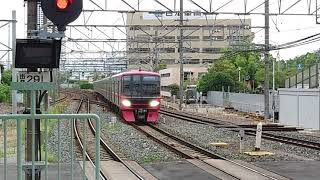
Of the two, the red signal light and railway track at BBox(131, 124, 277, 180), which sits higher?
the red signal light

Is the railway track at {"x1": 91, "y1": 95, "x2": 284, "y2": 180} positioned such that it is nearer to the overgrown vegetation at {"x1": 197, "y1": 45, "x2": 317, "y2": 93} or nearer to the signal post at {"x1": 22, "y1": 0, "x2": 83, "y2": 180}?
the signal post at {"x1": 22, "y1": 0, "x2": 83, "y2": 180}

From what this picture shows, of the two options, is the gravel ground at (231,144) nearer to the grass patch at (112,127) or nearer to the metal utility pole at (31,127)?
the grass patch at (112,127)

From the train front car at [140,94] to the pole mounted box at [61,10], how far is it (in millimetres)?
23693

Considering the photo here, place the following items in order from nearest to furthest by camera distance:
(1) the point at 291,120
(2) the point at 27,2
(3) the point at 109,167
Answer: (2) the point at 27,2 → (3) the point at 109,167 → (1) the point at 291,120

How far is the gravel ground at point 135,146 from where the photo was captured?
51.9ft

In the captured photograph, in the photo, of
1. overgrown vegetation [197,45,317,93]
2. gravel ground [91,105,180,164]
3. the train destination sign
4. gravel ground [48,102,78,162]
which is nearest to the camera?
the train destination sign

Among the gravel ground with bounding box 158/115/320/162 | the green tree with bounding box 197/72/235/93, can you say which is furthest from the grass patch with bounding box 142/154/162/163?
the green tree with bounding box 197/72/235/93

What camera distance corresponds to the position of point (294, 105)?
3241cm

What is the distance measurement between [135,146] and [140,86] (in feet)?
36.3

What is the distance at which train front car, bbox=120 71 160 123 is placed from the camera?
29.8 m

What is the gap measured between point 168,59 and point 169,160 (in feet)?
290

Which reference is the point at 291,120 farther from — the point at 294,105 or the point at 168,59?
the point at 168,59

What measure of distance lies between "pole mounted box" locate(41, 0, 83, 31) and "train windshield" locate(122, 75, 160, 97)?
935 inches

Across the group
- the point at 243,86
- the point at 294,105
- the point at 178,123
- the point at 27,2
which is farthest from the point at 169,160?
the point at 243,86
